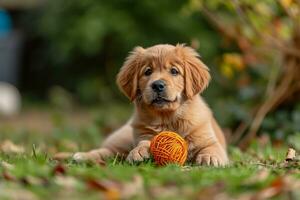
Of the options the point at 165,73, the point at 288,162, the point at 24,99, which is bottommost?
the point at 24,99

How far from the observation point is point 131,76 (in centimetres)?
560

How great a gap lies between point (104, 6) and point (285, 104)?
6807 mm

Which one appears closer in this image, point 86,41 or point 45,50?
point 86,41

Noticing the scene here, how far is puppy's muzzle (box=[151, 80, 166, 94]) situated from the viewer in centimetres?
523

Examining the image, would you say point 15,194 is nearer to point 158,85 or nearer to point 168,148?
point 168,148

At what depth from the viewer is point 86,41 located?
585 inches

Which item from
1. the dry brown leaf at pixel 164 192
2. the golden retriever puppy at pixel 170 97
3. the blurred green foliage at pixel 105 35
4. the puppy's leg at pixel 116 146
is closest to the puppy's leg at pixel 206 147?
the golden retriever puppy at pixel 170 97

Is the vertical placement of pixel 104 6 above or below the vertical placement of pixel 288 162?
above

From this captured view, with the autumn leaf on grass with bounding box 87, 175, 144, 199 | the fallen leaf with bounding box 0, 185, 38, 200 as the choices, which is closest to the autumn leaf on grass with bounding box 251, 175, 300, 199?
the autumn leaf on grass with bounding box 87, 175, 144, 199

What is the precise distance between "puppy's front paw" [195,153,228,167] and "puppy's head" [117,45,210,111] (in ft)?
1.39

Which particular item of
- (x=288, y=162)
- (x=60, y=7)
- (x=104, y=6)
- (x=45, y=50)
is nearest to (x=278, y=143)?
(x=288, y=162)

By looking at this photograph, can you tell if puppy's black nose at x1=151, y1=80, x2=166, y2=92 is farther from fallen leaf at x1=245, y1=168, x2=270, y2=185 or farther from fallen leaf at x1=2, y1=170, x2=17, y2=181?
fallen leaf at x1=2, y1=170, x2=17, y2=181

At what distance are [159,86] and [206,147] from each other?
635 millimetres

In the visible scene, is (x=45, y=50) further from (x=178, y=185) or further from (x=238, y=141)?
(x=178, y=185)
